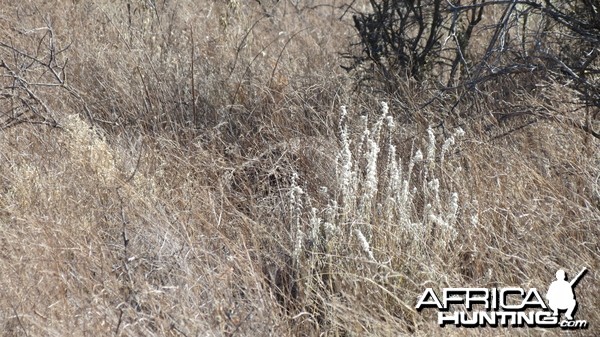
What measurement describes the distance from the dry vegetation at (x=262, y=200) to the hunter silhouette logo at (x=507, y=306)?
44mm

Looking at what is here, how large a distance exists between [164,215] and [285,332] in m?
0.91

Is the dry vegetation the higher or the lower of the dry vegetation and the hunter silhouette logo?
the higher

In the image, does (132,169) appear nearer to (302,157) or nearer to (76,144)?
(76,144)

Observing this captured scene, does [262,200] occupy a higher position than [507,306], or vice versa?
[262,200]

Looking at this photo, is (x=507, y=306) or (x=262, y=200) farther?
(x=262, y=200)

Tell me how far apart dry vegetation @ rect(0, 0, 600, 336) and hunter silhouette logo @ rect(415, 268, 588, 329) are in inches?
1.7

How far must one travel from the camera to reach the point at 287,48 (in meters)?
6.28

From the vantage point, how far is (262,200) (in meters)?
4.25

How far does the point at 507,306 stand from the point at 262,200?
150 cm

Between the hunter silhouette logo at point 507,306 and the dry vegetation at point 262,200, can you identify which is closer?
the hunter silhouette logo at point 507,306

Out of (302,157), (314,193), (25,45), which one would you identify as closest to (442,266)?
(314,193)

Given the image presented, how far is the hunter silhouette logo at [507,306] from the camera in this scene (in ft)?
9.91

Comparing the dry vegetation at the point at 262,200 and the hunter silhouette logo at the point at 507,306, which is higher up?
the dry vegetation at the point at 262,200

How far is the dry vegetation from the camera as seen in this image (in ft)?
10.6
